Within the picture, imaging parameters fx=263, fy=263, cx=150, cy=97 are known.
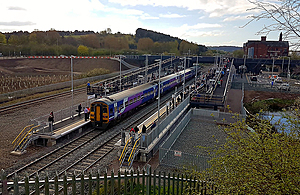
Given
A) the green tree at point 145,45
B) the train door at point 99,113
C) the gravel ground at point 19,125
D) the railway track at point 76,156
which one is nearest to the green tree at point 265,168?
the railway track at point 76,156

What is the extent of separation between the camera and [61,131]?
18781 millimetres

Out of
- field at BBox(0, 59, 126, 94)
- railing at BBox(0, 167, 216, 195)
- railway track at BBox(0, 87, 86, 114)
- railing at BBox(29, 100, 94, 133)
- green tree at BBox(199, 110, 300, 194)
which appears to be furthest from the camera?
field at BBox(0, 59, 126, 94)

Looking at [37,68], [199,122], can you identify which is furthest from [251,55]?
[199,122]

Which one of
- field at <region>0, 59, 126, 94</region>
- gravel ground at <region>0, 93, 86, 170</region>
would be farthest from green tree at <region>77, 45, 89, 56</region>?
gravel ground at <region>0, 93, 86, 170</region>

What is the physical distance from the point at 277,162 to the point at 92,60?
82.0 meters

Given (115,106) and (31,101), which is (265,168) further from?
(31,101)

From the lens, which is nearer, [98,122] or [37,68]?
[98,122]

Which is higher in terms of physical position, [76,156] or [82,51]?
[82,51]

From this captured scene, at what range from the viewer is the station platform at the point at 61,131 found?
58.1 feet

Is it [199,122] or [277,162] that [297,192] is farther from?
[199,122]

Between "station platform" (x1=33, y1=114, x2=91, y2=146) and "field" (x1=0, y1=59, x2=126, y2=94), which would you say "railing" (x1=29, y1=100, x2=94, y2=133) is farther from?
"field" (x1=0, y1=59, x2=126, y2=94)

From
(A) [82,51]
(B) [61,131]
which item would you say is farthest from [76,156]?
(A) [82,51]

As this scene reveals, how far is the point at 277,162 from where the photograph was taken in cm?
444

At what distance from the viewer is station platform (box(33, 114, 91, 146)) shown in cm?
1770
